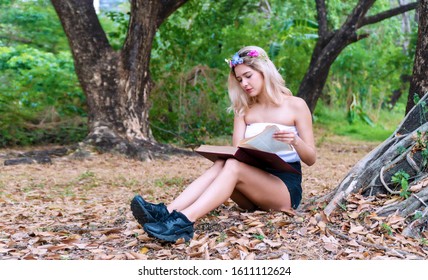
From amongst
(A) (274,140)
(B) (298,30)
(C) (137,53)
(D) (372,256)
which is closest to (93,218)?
(A) (274,140)

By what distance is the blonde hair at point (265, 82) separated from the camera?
443cm

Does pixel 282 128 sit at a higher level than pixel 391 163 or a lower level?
higher

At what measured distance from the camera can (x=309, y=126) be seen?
4.49 metres

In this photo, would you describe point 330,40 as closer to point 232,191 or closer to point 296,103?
point 296,103

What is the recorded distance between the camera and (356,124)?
54.7 feet

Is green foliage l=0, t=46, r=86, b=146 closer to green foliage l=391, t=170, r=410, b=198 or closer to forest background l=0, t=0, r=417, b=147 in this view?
forest background l=0, t=0, r=417, b=147

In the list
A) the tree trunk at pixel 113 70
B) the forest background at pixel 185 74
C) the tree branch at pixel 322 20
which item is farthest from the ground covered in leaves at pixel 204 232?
the tree branch at pixel 322 20

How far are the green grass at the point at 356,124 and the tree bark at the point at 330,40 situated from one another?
10.8 feet

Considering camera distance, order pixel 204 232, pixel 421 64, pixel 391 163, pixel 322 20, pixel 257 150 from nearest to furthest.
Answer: pixel 257 150 → pixel 204 232 → pixel 391 163 → pixel 421 64 → pixel 322 20

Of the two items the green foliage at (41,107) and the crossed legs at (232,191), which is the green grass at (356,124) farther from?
the crossed legs at (232,191)

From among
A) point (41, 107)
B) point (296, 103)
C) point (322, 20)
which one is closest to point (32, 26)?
point (41, 107)

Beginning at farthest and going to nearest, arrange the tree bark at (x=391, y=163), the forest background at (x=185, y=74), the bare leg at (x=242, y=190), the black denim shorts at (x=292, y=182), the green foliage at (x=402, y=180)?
1. the forest background at (x=185, y=74)
2. the black denim shorts at (x=292, y=182)
3. the tree bark at (x=391, y=163)
4. the green foliage at (x=402, y=180)
5. the bare leg at (x=242, y=190)

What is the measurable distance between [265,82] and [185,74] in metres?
7.05

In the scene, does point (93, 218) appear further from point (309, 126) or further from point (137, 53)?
point (137, 53)
